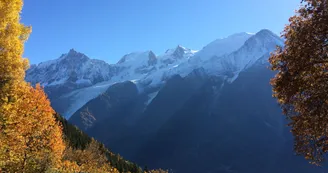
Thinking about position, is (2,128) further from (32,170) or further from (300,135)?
(300,135)

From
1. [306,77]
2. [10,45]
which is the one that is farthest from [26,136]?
[306,77]

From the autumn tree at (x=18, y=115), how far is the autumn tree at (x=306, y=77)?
17525 millimetres

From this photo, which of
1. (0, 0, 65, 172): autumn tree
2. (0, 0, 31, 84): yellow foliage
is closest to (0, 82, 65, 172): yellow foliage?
(0, 0, 65, 172): autumn tree

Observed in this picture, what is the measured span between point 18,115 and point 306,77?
21.8m

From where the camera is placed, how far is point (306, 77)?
1712 centimetres

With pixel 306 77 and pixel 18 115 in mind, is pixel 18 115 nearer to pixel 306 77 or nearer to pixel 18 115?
pixel 18 115

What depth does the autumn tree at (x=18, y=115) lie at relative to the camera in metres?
21.3

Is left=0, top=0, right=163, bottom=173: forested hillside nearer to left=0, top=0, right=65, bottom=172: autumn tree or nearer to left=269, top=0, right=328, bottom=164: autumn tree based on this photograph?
left=0, top=0, right=65, bottom=172: autumn tree

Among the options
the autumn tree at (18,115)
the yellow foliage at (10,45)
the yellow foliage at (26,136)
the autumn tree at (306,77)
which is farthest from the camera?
the yellow foliage at (26,136)

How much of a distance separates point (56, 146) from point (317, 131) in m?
22.3

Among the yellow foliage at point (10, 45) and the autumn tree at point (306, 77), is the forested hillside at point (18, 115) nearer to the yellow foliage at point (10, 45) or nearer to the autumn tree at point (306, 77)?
the yellow foliage at point (10, 45)

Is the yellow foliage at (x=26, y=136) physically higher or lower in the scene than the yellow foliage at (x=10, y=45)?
lower

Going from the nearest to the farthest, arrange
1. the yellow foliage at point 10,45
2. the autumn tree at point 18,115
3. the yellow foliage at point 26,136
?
the yellow foliage at point 10,45 < the autumn tree at point 18,115 < the yellow foliage at point 26,136

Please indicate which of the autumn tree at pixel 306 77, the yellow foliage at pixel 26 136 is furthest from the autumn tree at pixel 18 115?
the autumn tree at pixel 306 77
